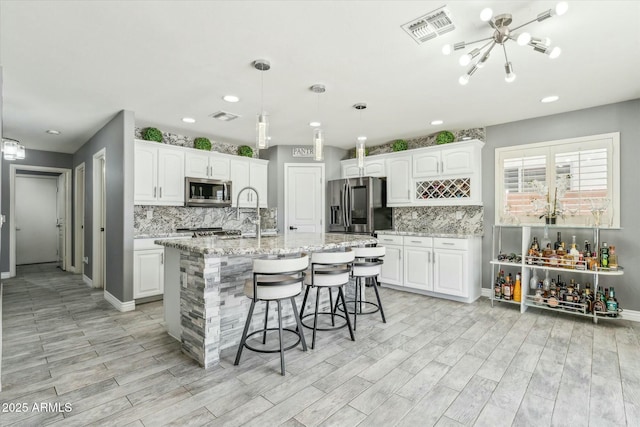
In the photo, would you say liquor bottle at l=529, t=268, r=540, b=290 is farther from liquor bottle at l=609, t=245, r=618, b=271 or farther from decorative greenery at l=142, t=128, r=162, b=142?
decorative greenery at l=142, t=128, r=162, b=142

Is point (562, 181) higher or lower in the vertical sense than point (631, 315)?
higher

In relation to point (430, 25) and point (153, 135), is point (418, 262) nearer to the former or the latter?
point (430, 25)

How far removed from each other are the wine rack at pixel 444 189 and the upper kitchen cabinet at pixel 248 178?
2.71 metres

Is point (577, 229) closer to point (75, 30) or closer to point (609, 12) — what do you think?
point (609, 12)

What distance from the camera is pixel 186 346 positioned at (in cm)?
262

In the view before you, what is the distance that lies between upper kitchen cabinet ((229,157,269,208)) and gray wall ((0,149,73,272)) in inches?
149

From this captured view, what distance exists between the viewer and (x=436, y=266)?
4.43m

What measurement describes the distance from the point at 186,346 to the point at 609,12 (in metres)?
3.86

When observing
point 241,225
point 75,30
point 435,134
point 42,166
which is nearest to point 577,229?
point 435,134

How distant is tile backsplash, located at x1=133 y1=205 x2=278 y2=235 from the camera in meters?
4.68

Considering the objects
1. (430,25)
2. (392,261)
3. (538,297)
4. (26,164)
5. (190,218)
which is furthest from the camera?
(26,164)

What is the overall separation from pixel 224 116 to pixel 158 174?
1.27 meters

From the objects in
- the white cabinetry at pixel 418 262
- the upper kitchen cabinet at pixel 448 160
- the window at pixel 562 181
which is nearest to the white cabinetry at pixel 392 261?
the white cabinetry at pixel 418 262

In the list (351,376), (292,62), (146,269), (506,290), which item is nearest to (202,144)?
(146,269)
